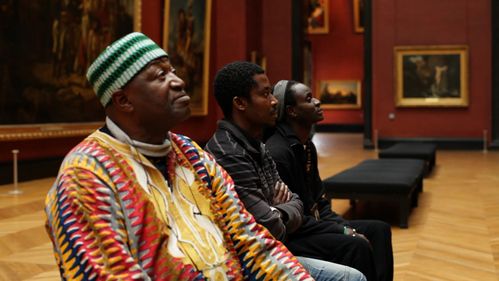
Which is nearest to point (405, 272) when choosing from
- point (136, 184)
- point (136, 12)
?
point (136, 184)

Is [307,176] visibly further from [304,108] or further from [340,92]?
[340,92]

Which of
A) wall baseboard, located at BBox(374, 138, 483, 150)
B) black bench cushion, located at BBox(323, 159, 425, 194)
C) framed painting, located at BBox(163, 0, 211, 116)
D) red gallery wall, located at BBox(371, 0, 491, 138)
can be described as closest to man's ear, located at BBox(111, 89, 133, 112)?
black bench cushion, located at BBox(323, 159, 425, 194)

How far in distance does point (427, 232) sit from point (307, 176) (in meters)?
3.66

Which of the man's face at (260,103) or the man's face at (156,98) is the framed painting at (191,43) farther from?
the man's face at (156,98)

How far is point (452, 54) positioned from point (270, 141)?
1915cm

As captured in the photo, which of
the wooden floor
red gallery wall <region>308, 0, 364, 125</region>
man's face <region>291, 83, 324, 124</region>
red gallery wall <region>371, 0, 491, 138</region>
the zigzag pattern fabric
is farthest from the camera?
red gallery wall <region>308, 0, 364, 125</region>

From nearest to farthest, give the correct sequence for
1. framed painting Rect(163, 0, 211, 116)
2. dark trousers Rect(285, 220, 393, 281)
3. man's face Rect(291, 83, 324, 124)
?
dark trousers Rect(285, 220, 393, 281), man's face Rect(291, 83, 324, 124), framed painting Rect(163, 0, 211, 116)

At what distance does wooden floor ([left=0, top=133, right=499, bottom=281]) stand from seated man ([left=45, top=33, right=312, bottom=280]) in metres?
3.25

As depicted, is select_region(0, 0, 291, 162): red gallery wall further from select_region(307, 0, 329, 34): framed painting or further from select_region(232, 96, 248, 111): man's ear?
select_region(307, 0, 329, 34): framed painting

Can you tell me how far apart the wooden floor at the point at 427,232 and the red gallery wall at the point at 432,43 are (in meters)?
8.88

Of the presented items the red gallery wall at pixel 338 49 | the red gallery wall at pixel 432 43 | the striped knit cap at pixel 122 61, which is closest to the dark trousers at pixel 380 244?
the striped knit cap at pixel 122 61

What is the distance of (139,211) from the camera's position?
2152 mm

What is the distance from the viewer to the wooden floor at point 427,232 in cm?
574

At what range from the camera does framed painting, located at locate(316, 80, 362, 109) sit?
3506 centimetres
